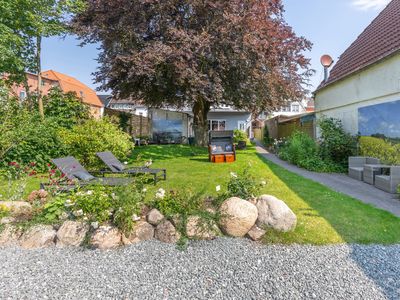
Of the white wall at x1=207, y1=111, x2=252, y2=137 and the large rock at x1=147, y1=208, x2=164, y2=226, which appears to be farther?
the white wall at x1=207, y1=111, x2=252, y2=137

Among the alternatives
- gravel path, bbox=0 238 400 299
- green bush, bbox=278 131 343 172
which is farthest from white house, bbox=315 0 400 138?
gravel path, bbox=0 238 400 299

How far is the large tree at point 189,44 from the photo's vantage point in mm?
10586

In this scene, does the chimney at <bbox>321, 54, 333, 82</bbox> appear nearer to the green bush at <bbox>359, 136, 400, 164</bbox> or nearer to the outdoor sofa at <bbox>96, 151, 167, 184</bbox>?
the green bush at <bbox>359, 136, 400, 164</bbox>

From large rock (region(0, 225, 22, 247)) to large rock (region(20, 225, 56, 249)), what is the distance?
11 centimetres

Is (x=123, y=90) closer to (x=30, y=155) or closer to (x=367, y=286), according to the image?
(x=30, y=155)

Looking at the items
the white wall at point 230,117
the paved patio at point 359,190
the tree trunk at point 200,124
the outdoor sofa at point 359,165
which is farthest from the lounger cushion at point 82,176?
the white wall at point 230,117

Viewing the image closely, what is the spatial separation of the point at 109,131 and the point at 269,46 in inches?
285

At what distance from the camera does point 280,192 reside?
6.32 m

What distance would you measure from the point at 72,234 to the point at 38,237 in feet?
1.69

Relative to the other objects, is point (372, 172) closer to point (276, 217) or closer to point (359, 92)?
point (359, 92)

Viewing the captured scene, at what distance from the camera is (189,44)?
10562 mm

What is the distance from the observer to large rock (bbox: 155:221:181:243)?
398 centimetres

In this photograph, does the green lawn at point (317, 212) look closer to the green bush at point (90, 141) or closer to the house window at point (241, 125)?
the green bush at point (90, 141)

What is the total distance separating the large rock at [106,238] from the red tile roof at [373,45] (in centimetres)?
871
